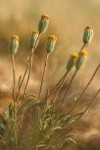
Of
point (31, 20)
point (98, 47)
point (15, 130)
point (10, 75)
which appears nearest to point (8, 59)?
point (10, 75)

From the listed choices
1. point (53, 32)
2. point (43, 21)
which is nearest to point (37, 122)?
point (43, 21)

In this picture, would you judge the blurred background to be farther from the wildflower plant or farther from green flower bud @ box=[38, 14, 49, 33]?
green flower bud @ box=[38, 14, 49, 33]

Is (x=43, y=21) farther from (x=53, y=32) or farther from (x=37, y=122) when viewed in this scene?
(x=53, y=32)

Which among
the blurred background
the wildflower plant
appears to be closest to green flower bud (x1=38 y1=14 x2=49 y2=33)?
the wildflower plant

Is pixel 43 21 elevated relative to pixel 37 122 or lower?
elevated

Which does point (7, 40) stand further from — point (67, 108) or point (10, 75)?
point (67, 108)

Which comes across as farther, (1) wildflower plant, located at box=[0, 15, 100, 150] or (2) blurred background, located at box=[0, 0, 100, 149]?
(2) blurred background, located at box=[0, 0, 100, 149]

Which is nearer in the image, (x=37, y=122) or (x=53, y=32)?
(x=37, y=122)

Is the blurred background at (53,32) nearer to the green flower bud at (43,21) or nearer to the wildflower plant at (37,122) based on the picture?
the wildflower plant at (37,122)

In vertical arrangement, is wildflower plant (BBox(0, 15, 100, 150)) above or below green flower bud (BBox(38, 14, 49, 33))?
below
